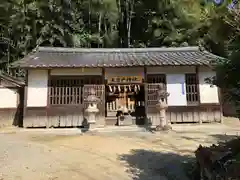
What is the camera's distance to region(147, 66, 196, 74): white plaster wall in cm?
1250

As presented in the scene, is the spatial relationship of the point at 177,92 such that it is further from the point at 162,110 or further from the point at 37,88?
the point at 37,88

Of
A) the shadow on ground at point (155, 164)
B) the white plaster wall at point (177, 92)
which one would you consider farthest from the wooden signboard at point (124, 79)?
the shadow on ground at point (155, 164)

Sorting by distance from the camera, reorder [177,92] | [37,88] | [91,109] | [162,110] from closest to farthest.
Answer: [162,110], [91,109], [37,88], [177,92]

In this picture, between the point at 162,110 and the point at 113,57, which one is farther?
the point at 113,57

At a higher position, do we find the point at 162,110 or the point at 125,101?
the point at 125,101

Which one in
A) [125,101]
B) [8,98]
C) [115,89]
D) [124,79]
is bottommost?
[125,101]

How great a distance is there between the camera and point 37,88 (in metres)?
12.0

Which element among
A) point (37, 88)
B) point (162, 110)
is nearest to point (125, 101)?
point (162, 110)

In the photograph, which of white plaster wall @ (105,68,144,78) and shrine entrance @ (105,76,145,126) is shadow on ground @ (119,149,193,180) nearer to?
shrine entrance @ (105,76,145,126)

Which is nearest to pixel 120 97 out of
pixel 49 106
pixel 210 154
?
pixel 49 106

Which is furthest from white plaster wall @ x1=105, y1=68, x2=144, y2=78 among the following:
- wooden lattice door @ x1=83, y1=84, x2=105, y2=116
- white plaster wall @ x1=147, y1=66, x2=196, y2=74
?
wooden lattice door @ x1=83, y1=84, x2=105, y2=116

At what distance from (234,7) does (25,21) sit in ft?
54.5

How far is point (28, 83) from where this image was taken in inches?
472

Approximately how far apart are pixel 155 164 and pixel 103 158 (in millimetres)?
1284
